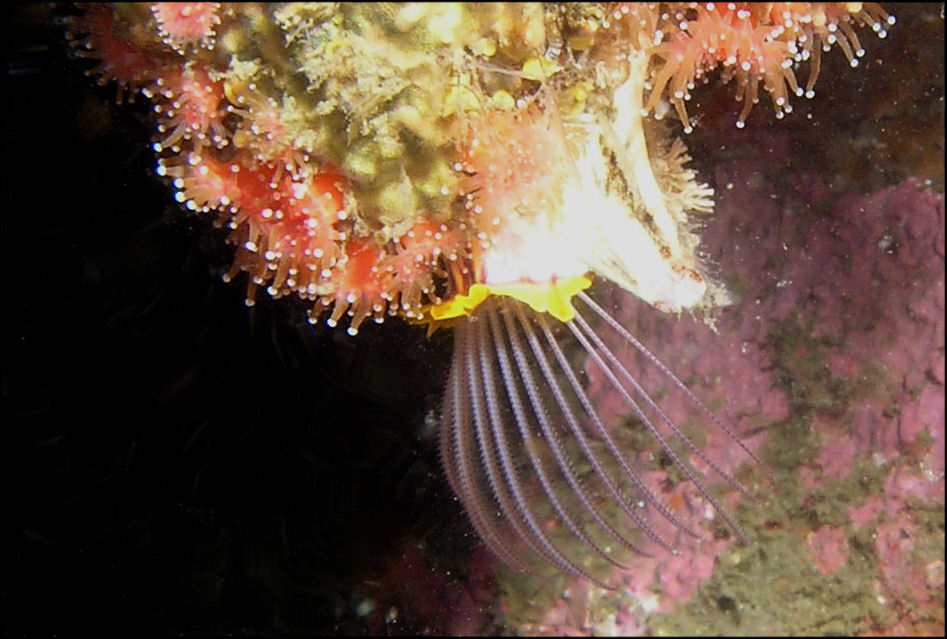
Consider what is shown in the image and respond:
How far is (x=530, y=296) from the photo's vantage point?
2.33 metres

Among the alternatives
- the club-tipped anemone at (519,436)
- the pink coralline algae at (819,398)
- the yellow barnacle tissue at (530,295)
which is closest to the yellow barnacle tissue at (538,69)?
the yellow barnacle tissue at (530,295)

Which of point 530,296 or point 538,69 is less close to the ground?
point 538,69

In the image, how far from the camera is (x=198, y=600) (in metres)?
3.10

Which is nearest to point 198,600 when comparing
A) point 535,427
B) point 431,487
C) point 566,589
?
point 431,487

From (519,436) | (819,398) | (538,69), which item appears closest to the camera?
(538,69)

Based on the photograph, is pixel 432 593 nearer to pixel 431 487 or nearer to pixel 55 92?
pixel 431 487

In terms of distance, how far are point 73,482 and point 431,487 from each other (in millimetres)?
1513

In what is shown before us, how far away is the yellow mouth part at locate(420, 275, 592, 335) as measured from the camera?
2.31 meters

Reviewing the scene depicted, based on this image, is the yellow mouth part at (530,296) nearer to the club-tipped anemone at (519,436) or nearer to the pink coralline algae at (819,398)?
the club-tipped anemone at (519,436)

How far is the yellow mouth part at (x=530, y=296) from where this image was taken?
2.31m

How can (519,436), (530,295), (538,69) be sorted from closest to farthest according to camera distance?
(538,69)
(530,295)
(519,436)

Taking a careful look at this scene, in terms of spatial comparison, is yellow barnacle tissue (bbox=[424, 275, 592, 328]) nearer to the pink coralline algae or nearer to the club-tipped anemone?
the club-tipped anemone

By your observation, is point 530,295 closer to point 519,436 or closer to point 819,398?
point 519,436

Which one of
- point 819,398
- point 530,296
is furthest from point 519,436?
point 819,398
